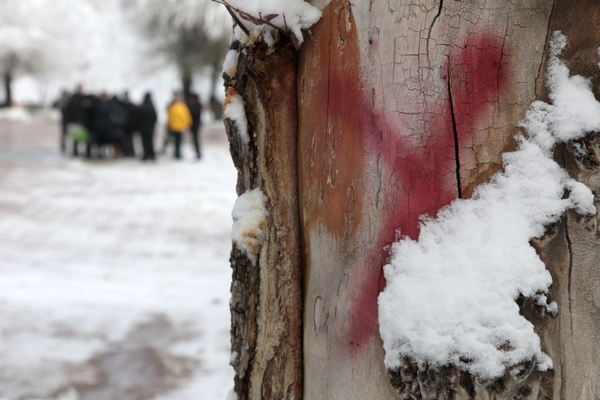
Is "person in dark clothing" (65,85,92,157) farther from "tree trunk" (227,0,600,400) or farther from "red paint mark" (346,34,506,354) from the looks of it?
"red paint mark" (346,34,506,354)

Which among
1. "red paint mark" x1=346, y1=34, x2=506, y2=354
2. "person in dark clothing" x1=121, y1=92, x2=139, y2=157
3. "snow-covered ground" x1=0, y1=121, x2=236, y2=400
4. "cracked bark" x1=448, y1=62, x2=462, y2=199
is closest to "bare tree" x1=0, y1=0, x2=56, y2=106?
"person in dark clothing" x1=121, y1=92, x2=139, y2=157

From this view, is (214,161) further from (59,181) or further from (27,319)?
(27,319)

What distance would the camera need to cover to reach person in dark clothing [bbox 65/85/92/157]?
13758 mm

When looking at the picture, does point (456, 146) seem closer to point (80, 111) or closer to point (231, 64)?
point (231, 64)

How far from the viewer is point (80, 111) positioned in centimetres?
1393

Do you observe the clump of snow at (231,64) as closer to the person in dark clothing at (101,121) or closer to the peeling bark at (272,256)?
the peeling bark at (272,256)

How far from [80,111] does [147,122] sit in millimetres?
A: 1660

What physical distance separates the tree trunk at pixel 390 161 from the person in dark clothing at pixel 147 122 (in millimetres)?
12139

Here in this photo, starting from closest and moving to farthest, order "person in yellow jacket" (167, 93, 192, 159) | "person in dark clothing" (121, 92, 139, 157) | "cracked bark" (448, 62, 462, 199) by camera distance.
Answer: "cracked bark" (448, 62, 462, 199) < "person in yellow jacket" (167, 93, 192, 159) < "person in dark clothing" (121, 92, 139, 157)

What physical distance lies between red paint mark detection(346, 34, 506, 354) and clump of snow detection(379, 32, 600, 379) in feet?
0.23

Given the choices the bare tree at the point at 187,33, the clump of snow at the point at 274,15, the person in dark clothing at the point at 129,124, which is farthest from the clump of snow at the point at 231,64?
the bare tree at the point at 187,33

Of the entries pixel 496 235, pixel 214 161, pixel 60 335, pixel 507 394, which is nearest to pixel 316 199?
pixel 496 235

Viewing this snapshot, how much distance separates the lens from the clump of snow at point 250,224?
1.62 meters

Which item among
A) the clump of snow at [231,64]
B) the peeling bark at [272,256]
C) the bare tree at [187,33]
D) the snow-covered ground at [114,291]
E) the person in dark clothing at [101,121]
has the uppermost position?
the bare tree at [187,33]
